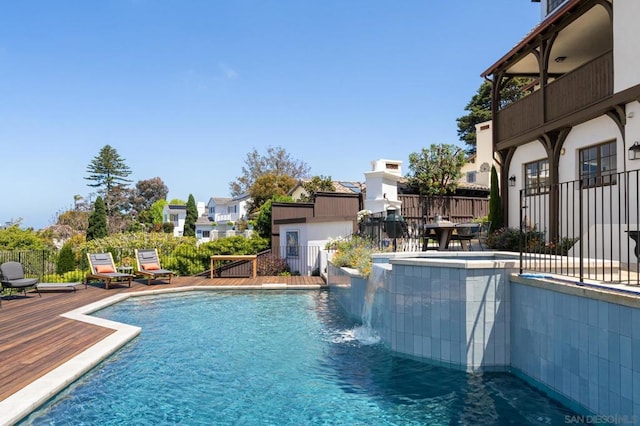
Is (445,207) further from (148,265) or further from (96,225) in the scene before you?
(96,225)

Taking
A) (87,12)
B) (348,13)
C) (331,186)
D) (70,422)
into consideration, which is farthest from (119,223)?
(70,422)

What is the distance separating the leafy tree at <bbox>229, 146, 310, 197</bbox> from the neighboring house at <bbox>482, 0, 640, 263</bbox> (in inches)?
1500

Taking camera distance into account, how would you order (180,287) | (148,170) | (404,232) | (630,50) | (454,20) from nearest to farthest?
Answer: (630,50) < (404,232) < (180,287) < (454,20) < (148,170)

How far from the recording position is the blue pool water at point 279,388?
4828 mm

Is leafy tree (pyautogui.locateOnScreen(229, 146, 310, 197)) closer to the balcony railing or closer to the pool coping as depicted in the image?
the balcony railing

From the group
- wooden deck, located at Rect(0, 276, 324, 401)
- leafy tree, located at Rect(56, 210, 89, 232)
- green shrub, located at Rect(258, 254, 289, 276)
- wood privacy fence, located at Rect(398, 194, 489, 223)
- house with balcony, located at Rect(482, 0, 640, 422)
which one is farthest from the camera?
leafy tree, located at Rect(56, 210, 89, 232)

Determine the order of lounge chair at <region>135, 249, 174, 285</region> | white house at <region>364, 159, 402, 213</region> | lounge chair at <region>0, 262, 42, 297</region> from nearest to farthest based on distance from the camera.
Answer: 1. lounge chair at <region>0, 262, 42, 297</region>
2. lounge chair at <region>135, 249, 174, 285</region>
3. white house at <region>364, 159, 402, 213</region>

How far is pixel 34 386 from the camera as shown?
5.21 meters

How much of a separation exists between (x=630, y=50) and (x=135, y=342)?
1207 cm

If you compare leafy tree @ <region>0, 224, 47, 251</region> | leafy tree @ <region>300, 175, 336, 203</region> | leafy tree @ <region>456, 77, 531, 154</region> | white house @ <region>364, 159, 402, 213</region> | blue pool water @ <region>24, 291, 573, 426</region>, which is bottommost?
blue pool water @ <region>24, 291, 573, 426</region>

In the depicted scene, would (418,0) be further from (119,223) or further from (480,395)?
(119,223)

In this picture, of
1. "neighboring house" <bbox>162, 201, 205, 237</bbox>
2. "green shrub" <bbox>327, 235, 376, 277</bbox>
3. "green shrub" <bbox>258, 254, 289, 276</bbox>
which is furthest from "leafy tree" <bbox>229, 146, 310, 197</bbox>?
"green shrub" <bbox>327, 235, 376, 277</bbox>

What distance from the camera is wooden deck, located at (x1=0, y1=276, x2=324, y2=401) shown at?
5.84m

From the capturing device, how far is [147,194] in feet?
252
